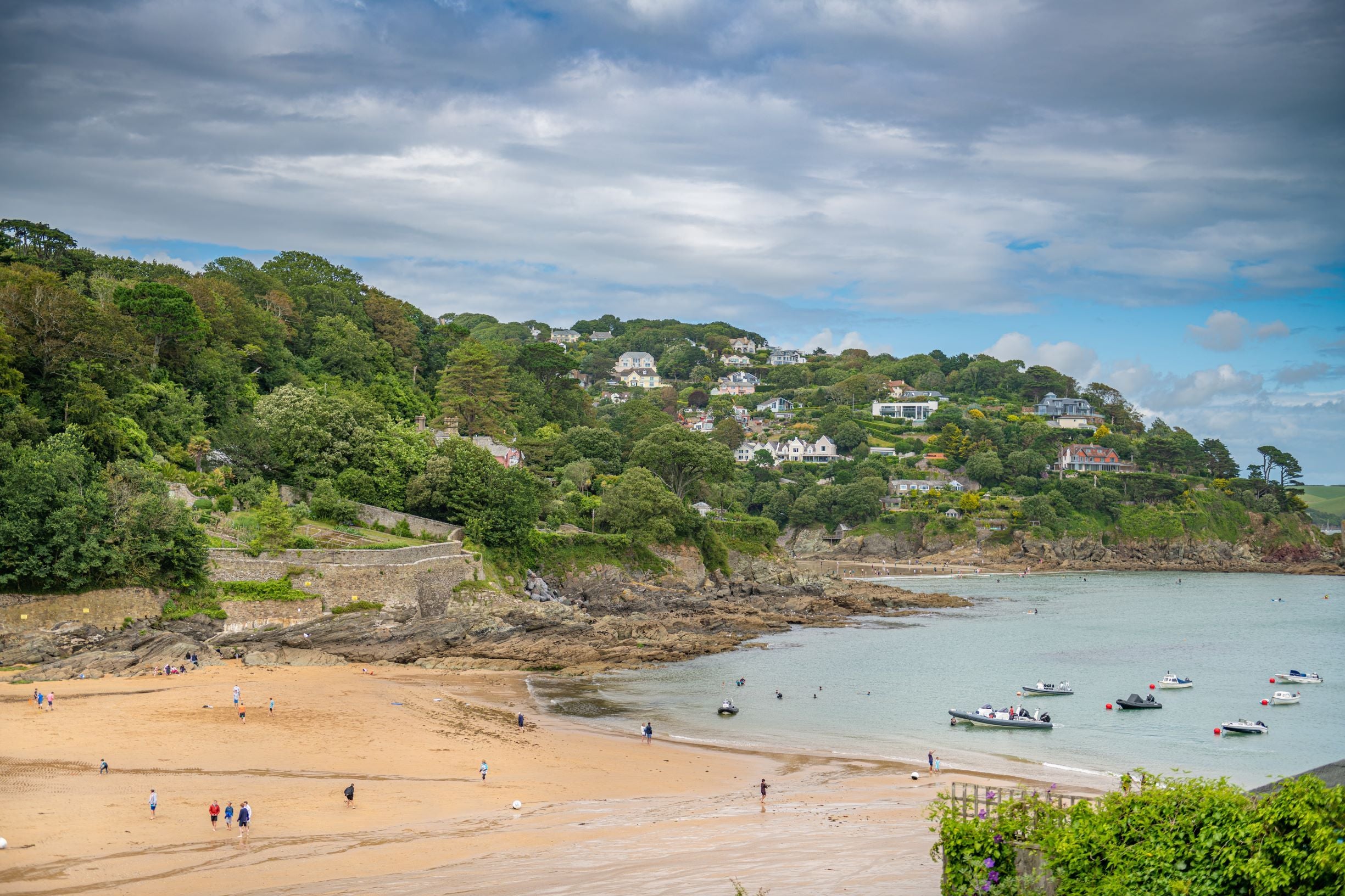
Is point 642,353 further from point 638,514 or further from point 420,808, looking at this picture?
point 420,808

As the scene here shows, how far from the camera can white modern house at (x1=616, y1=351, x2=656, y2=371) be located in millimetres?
183125

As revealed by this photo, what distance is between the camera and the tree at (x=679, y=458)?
72.8 m

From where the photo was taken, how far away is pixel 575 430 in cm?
7762

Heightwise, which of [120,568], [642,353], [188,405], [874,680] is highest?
[642,353]

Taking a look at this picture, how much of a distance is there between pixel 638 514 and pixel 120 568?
32494mm

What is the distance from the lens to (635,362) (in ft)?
606

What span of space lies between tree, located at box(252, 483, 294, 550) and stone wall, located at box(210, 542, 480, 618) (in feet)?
1.24

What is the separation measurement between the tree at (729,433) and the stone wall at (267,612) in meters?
93.4

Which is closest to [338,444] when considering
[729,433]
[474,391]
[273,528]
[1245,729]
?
[273,528]

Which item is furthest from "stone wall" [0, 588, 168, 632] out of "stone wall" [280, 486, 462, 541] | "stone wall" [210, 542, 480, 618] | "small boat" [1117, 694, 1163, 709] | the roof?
the roof

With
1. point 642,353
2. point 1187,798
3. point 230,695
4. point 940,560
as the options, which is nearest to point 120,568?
point 230,695

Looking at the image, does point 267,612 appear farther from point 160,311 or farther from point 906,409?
point 906,409

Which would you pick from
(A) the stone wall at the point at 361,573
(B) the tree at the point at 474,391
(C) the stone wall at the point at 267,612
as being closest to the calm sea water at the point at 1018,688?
(A) the stone wall at the point at 361,573

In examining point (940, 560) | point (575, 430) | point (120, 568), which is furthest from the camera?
point (940, 560)
